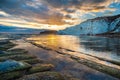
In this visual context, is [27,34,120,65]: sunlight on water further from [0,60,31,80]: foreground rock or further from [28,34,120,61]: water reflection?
[0,60,31,80]: foreground rock

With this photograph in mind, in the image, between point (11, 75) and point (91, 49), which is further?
point (91, 49)

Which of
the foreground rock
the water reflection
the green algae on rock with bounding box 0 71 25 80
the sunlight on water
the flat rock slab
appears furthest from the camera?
the water reflection

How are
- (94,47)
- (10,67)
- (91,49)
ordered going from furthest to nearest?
(94,47), (91,49), (10,67)

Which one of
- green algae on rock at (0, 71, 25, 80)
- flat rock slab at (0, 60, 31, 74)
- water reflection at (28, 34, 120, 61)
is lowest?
water reflection at (28, 34, 120, 61)

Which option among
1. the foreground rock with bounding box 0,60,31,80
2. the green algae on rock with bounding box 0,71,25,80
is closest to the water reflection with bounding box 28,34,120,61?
the foreground rock with bounding box 0,60,31,80

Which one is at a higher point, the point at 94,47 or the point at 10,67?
the point at 10,67

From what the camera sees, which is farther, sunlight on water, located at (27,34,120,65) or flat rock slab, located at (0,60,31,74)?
sunlight on water, located at (27,34,120,65)

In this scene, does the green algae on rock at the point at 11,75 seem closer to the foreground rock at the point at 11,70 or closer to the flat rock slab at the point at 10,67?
the foreground rock at the point at 11,70

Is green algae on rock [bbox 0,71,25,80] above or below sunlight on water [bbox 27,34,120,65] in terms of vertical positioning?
above

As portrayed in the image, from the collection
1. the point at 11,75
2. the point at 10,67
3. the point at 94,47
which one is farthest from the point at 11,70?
the point at 94,47

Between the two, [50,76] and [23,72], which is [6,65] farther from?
[50,76]

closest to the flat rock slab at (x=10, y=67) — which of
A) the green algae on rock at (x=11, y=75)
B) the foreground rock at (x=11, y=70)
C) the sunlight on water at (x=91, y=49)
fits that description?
the foreground rock at (x=11, y=70)

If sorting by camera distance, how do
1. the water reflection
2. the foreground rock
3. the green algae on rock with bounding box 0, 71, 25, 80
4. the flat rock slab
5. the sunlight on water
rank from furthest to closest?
the water reflection
the sunlight on water
the flat rock slab
the foreground rock
the green algae on rock with bounding box 0, 71, 25, 80

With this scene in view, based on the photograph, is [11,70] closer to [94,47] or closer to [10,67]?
[10,67]
